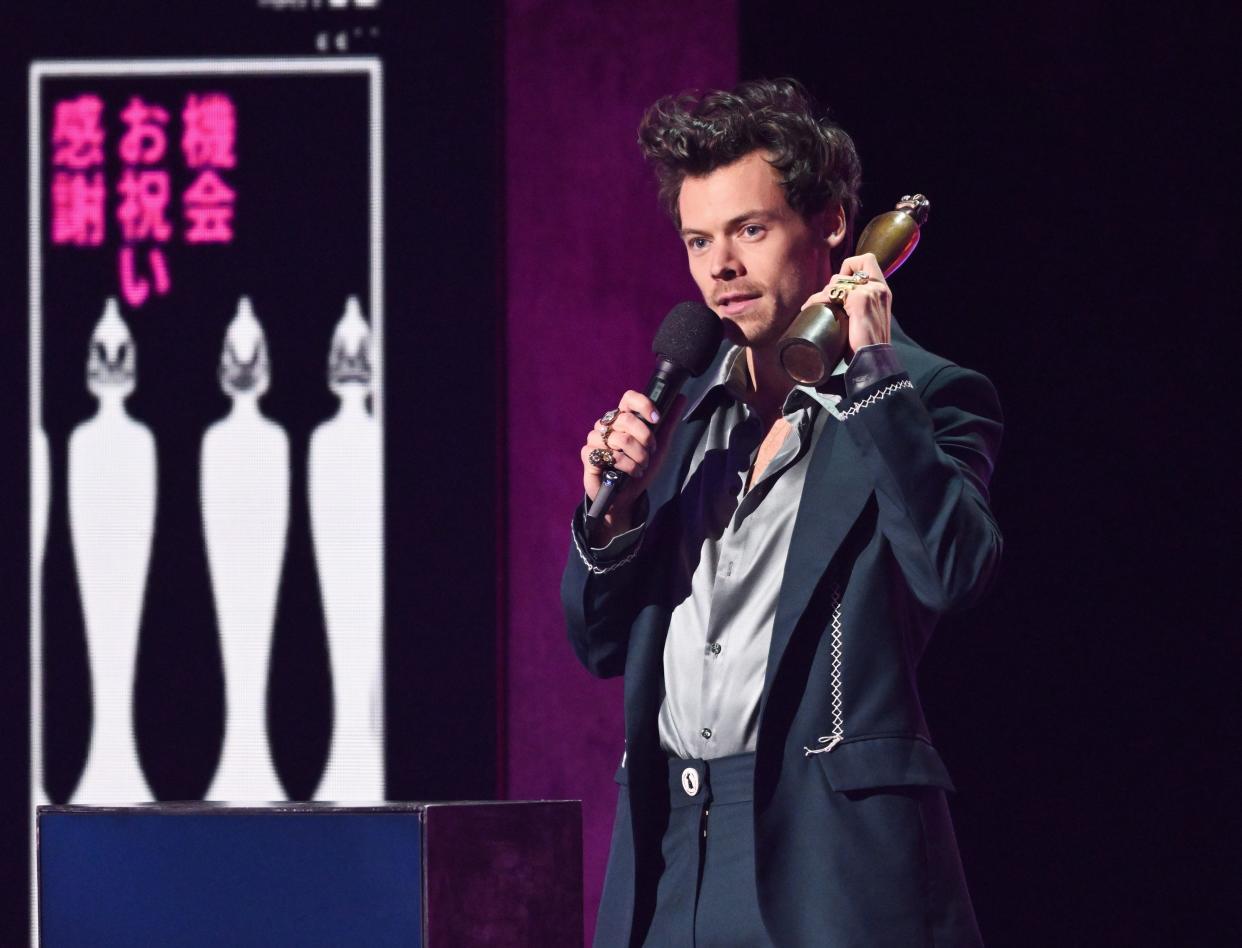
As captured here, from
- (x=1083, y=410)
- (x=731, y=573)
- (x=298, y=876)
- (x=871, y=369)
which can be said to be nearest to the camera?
(x=298, y=876)

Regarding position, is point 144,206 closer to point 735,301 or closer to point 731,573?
point 735,301

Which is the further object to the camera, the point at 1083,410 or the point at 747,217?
the point at 1083,410

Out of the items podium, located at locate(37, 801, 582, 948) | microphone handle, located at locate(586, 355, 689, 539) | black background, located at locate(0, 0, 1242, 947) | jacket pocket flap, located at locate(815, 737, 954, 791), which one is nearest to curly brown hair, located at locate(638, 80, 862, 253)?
microphone handle, located at locate(586, 355, 689, 539)

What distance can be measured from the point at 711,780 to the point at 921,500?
0.33 meters

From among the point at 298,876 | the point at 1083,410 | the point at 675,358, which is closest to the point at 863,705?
the point at 675,358

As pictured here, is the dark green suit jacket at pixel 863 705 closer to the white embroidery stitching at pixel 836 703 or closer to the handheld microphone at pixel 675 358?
the white embroidery stitching at pixel 836 703

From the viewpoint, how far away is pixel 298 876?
4.50 feet

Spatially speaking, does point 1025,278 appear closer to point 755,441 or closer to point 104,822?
point 755,441

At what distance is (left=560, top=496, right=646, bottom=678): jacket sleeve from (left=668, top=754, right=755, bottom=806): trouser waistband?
0.18 m

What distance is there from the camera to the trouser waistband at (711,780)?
4.93 feet

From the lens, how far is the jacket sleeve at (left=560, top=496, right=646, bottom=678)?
5.45 ft

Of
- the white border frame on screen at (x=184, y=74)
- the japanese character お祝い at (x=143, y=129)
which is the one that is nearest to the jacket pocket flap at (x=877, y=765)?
the white border frame on screen at (x=184, y=74)

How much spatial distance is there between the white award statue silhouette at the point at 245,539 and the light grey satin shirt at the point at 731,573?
1.63 metres

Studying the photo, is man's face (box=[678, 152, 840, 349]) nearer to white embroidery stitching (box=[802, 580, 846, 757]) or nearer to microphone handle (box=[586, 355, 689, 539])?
microphone handle (box=[586, 355, 689, 539])
